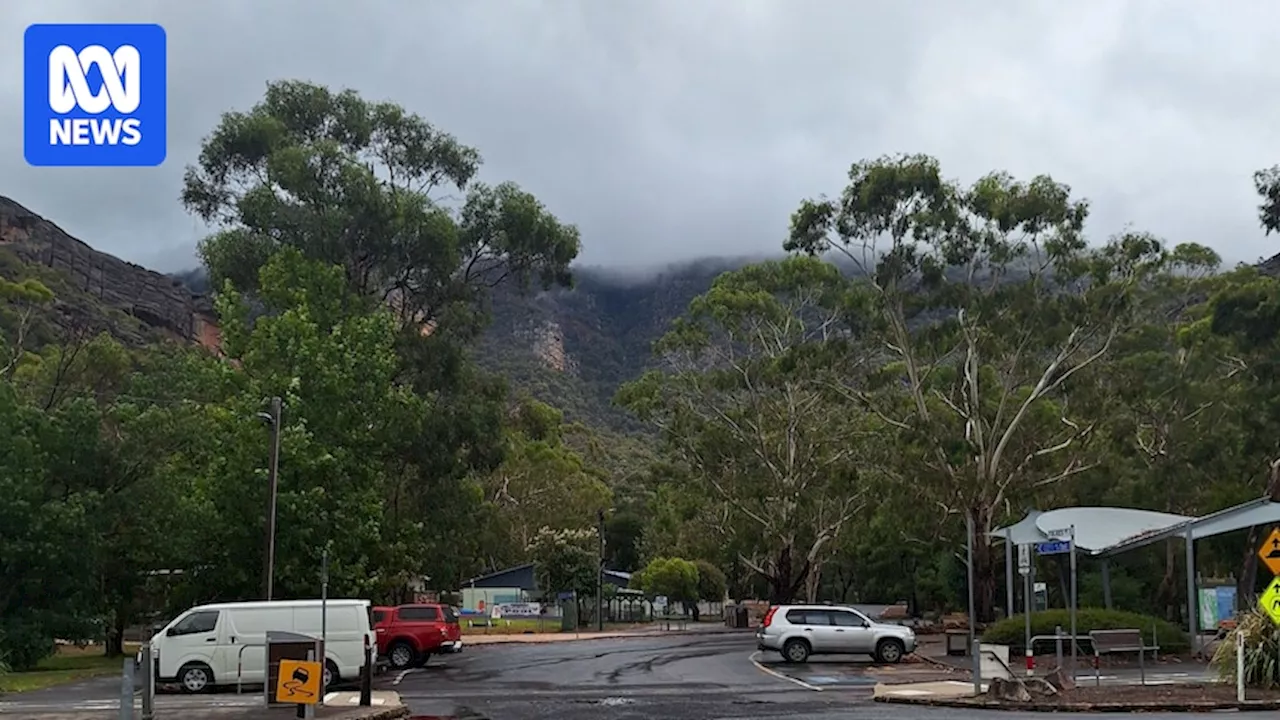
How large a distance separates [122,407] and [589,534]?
1546 inches

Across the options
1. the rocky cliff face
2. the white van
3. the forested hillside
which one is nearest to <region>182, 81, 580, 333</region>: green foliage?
the forested hillside

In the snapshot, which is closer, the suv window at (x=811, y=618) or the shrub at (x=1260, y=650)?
the shrub at (x=1260, y=650)

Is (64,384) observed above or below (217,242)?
below

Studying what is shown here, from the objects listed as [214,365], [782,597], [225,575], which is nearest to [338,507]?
[225,575]

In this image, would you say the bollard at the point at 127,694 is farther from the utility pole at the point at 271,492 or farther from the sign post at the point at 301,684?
the utility pole at the point at 271,492

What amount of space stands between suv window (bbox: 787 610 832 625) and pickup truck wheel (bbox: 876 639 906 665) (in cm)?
145

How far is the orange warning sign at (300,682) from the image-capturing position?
1908 cm

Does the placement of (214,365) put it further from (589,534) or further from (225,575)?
(589,534)

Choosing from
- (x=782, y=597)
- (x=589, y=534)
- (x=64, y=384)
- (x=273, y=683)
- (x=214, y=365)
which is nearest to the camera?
(x=273, y=683)

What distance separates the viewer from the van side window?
2614cm

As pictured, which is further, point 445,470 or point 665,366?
point 665,366

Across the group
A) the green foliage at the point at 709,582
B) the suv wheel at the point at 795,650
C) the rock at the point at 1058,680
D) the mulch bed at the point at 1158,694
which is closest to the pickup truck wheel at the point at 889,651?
the suv wheel at the point at 795,650

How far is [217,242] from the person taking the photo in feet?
159

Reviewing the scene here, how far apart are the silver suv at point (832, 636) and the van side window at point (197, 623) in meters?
14.7
